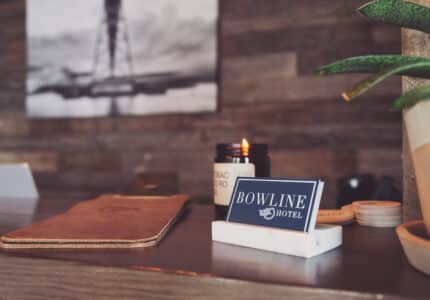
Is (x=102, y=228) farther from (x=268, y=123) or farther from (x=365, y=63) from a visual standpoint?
(x=268, y=123)

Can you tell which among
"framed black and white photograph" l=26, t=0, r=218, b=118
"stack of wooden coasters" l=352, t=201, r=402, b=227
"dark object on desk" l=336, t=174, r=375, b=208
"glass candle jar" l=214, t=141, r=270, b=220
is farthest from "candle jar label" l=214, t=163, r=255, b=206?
"framed black and white photograph" l=26, t=0, r=218, b=118

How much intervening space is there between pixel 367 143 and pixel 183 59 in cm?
119

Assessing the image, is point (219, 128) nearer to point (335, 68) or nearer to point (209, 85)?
point (209, 85)

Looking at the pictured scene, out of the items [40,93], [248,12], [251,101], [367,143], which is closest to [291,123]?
[251,101]

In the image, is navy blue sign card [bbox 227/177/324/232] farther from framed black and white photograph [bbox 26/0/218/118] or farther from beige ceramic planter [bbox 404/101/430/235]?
framed black and white photograph [bbox 26/0/218/118]

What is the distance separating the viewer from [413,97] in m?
0.49

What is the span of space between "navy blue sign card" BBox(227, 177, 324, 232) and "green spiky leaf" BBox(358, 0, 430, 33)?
0.80 ft

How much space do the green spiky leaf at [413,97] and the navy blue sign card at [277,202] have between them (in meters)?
0.18

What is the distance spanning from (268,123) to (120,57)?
1.07m

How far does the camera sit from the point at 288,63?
2.52 metres

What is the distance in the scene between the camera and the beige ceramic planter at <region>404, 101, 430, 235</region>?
0.50 meters

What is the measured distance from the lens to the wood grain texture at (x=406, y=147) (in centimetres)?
81

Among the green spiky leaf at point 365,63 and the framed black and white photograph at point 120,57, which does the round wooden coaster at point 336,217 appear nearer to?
the green spiky leaf at point 365,63

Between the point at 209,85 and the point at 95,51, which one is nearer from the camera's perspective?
the point at 209,85
